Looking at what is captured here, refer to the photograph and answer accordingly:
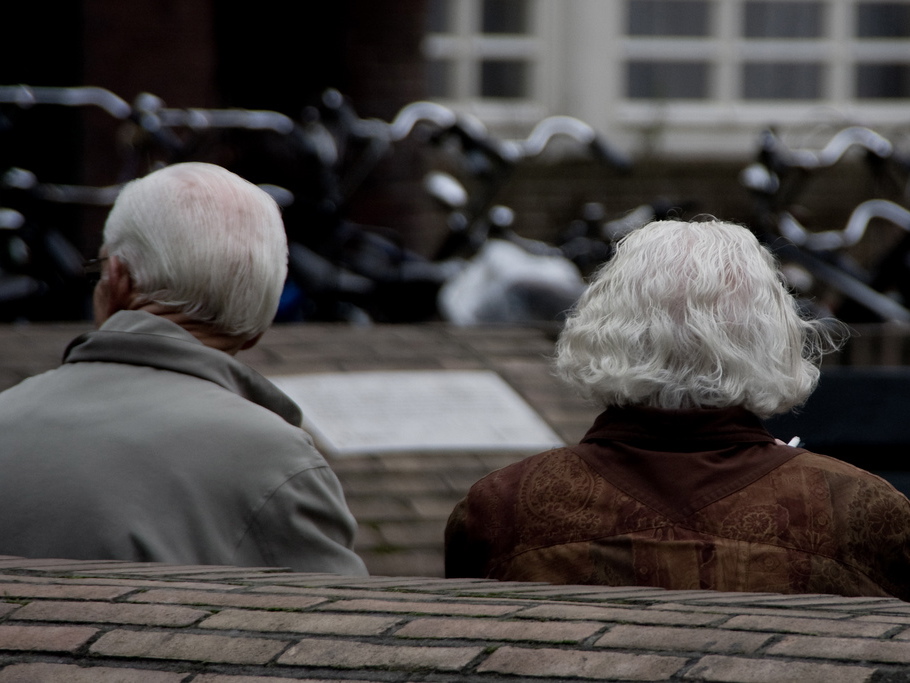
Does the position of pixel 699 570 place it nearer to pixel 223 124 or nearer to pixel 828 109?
pixel 223 124

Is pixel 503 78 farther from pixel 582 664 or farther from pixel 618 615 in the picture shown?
pixel 582 664

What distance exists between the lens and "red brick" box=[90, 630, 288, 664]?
1444 millimetres

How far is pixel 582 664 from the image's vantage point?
137 cm

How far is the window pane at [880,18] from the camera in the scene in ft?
39.6

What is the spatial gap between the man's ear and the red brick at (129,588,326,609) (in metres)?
1.05

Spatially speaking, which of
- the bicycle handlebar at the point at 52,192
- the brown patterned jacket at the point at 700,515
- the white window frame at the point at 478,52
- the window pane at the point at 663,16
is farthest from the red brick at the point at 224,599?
the window pane at the point at 663,16

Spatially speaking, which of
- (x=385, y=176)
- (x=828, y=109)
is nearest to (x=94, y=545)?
(x=385, y=176)

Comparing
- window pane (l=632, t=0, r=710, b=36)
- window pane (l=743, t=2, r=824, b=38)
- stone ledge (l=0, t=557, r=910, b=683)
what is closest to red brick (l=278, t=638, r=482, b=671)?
stone ledge (l=0, t=557, r=910, b=683)

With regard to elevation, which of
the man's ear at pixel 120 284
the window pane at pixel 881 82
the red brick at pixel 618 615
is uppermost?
the window pane at pixel 881 82

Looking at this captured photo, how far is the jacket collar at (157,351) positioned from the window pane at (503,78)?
919 centimetres

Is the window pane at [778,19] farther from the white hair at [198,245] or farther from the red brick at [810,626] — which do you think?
the red brick at [810,626]

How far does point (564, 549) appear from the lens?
2.07 metres

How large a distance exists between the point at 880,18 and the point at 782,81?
1.07 meters

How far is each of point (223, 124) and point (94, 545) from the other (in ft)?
16.0
